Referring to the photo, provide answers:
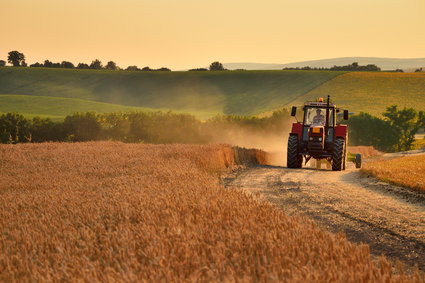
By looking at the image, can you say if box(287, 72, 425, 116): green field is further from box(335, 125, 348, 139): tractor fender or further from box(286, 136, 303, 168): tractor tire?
box(286, 136, 303, 168): tractor tire

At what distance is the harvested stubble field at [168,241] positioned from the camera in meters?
4.16

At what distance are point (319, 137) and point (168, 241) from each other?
17760 mm

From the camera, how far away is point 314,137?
22.3 metres

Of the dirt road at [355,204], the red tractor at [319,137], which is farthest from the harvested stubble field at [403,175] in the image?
the red tractor at [319,137]

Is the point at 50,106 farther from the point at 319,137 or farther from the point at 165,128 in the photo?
the point at 319,137

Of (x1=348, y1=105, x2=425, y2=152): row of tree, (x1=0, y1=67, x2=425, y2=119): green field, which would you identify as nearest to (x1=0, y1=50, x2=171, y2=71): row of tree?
(x1=0, y1=67, x2=425, y2=119): green field

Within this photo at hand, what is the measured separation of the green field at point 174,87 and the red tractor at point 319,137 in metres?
58.9

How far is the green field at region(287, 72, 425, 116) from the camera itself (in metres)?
79.8

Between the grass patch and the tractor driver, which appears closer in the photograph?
the tractor driver

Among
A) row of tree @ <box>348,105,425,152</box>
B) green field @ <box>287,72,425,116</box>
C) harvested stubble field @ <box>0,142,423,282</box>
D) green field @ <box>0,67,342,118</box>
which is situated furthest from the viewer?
green field @ <box>0,67,342,118</box>

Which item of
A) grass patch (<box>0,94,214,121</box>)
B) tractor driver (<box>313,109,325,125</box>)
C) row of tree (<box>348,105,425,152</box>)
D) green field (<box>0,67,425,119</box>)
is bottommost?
row of tree (<box>348,105,425,152</box>)

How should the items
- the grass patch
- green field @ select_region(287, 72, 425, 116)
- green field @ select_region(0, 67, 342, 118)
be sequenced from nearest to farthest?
the grass patch < green field @ select_region(287, 72, 425, 116) < green field @ select_region(0, 67, 342, 118)

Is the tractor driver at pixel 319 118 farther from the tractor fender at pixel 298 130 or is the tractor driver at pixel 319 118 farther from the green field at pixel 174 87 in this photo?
the green field at pixel 174 87

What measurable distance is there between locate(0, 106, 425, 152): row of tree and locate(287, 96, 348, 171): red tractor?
2483cm
